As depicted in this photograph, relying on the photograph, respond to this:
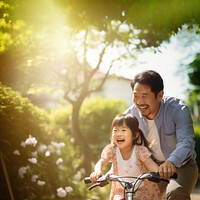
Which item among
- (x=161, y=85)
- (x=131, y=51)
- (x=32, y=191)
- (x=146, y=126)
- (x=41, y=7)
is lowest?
(x=32, y=191)

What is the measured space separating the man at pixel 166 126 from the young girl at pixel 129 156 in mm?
176

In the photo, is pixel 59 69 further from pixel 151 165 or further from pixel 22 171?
pixel 151 165

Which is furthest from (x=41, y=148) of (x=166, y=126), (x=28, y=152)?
(x=166, y=126)

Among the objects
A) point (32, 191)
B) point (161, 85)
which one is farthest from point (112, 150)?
point (32, 191)

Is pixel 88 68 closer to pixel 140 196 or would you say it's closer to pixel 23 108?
pixel 23 108

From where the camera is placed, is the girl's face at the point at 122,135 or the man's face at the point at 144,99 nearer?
the girl's face at the point at 122,135

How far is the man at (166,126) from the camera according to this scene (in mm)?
3982

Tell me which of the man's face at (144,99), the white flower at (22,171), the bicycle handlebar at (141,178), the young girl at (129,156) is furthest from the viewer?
the white flower at (22,171)

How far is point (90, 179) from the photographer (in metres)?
3.88

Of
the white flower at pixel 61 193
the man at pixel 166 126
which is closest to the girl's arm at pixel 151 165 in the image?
the man at pixel 166 126

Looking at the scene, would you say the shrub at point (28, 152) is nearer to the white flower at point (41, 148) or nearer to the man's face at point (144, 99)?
the white flower at point (41, 148)

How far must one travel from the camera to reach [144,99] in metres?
4.20

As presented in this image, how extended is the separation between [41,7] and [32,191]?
10.3 feet

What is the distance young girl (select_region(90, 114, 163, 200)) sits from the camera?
3961 millimetres
